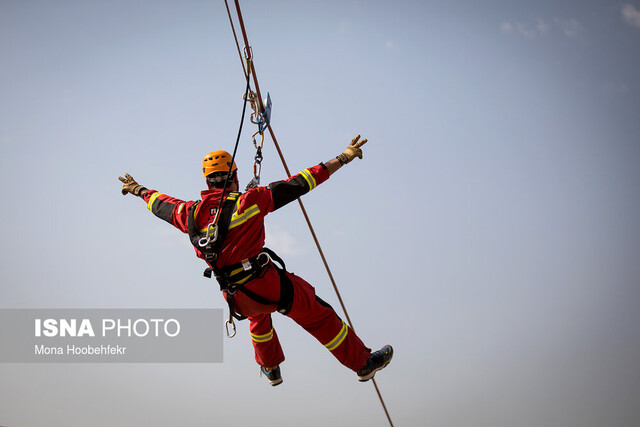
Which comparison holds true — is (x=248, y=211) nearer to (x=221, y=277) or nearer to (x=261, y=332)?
(x=221, y=277)

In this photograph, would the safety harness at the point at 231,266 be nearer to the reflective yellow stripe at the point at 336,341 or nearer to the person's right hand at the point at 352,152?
the reflective yellow stripe at the point at 336,341

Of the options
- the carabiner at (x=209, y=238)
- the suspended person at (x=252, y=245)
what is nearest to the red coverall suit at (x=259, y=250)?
the suspended person at (x=252, y=245)

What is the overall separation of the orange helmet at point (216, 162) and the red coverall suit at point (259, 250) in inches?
7.5

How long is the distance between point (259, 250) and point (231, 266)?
0.25m

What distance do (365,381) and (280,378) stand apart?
831mm

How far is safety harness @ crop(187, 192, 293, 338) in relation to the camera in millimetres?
4379

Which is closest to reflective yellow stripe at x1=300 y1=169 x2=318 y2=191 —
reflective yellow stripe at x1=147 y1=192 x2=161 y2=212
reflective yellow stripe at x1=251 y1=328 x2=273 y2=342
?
reflective yellow stripe at x1=147 y1=192 x2=161 y2=212

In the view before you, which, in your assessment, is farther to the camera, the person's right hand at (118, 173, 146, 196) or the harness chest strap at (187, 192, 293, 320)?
the person's right hand at (118, 173, 146, 196)

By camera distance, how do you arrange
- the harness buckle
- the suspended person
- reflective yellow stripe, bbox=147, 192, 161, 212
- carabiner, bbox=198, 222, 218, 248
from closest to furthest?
carabiner, bbox=198, 222, 218, 248, the suspended person, the harness buckle, reflective yellow stripe, bbox=147, 192, 161, 212

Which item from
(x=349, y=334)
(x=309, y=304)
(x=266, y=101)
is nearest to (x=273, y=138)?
(x=266, y=101)

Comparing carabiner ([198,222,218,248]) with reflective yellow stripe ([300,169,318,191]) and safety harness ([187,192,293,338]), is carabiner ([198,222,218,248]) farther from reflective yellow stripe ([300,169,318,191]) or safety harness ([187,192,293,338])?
reflective yellow stripe ([300,169,318,191])

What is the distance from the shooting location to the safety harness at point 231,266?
4379 millimetres

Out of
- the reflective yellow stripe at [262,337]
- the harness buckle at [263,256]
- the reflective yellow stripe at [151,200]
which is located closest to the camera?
the harness buckle at [263,256]

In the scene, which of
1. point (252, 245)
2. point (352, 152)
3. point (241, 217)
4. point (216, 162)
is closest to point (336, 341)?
point (252, 245)
